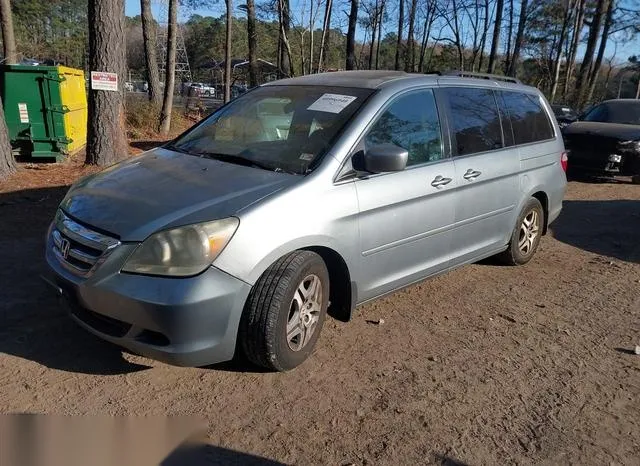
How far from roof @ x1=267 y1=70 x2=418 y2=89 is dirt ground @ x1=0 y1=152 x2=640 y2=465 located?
170cm

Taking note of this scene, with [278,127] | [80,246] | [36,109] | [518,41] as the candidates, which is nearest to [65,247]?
[80,246]

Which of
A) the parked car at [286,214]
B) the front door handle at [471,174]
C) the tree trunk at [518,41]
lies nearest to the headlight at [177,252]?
the parked car at [286,214]

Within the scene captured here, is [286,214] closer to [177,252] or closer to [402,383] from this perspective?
[177,252]

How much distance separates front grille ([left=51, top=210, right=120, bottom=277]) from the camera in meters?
2.99

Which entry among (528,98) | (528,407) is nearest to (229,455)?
(528,407)

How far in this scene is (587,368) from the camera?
3.67 meters

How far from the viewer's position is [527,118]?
17.9ft

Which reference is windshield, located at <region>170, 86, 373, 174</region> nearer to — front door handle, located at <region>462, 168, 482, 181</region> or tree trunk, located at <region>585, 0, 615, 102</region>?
front door handle, located at <region>462, 168, 482, 181</region>

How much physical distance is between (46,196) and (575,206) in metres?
7.53

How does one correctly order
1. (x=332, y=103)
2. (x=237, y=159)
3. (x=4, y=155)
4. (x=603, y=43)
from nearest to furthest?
(x=237, y=159) < (x=332, y=103) < (x=4, y=155) < (x=603, y=43)

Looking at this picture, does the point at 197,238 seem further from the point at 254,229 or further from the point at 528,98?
the point at 528,98

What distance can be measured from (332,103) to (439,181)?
0.96 meters

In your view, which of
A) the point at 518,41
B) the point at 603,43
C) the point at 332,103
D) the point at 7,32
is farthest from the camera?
the point at 603,43

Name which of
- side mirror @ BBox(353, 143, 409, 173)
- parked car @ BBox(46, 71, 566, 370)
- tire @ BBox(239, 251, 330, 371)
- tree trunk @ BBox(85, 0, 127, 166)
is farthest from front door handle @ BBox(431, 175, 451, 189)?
tree trunk @ BBox(85, 0, 127, 166)
